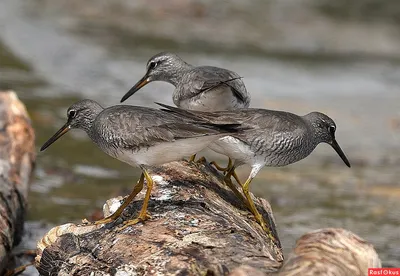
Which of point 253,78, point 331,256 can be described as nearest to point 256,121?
point 331,256

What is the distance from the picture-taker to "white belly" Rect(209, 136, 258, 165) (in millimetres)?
6164

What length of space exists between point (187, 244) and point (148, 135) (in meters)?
0.90

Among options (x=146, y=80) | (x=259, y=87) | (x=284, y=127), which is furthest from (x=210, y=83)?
(x=259, y=87)

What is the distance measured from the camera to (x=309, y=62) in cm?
1616

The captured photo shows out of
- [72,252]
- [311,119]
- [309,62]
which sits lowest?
[309,62]

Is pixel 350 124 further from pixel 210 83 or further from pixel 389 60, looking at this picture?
pixel 210 83

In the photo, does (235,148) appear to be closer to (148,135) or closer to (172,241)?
(148,135)

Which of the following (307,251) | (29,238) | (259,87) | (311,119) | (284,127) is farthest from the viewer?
(259,87)

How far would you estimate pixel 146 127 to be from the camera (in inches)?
225

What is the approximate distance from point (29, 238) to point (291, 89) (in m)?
7.67

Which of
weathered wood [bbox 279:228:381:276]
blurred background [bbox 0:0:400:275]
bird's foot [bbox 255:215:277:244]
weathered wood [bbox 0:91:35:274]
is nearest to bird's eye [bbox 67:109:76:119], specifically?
weathered wood [bbox 0:91:35:274]

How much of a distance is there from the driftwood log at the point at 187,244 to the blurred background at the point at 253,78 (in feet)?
4.25

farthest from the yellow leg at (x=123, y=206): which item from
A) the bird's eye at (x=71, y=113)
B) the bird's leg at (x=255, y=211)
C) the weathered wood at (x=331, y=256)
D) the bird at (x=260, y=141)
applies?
the weathered wood at (x=331, y=256)

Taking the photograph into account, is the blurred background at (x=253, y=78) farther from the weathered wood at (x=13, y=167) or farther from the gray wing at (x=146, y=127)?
the gray wing at (x=146, y=127)
